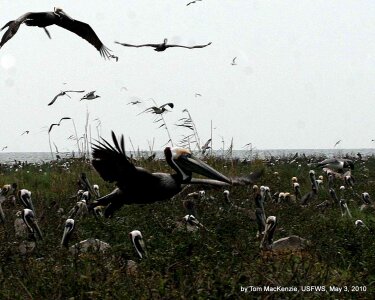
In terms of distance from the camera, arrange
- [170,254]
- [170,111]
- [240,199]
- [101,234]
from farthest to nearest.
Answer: [170,111] < [240,199] < [101,234] < [170,254]

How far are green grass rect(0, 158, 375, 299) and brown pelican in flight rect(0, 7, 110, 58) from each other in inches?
107

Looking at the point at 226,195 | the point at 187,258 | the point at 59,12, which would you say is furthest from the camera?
the point at 226,195

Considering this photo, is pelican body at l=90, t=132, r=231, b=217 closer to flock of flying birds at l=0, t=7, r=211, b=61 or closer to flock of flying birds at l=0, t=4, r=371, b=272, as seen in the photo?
flock of flying birds at l=0, t=4, r=371, b=272

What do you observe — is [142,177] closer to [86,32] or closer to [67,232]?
[67,232]

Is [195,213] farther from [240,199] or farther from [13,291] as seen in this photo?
[13,291]

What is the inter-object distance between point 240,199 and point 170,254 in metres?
6.09

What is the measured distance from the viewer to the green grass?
18.4 ft

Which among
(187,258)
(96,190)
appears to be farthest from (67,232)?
(96,190)

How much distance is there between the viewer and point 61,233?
9344 mm

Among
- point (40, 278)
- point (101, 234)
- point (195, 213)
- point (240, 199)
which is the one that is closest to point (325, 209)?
point (240, 199)

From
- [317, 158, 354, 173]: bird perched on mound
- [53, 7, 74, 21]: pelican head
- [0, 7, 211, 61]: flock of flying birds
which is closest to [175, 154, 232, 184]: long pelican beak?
[0, 7, 211, 61]: flock of flying birds

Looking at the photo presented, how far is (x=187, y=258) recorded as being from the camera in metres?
6.88

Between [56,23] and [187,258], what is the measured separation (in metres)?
5.87

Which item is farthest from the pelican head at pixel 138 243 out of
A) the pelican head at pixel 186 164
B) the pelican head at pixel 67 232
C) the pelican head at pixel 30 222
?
the pelican head at pixel 186 164
